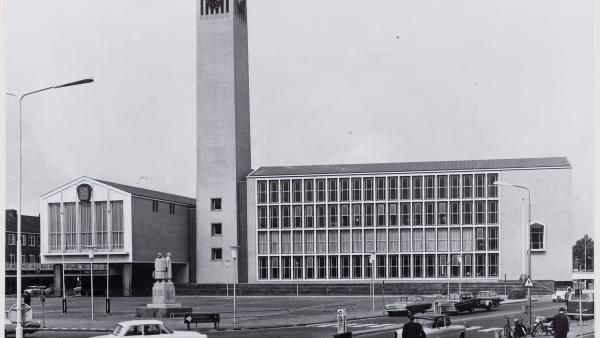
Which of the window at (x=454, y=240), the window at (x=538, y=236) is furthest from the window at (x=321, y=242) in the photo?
the window at (x=538, y=236)

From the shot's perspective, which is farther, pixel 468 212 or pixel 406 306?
pixel 468 212

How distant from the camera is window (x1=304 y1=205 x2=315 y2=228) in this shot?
92562 millimetres

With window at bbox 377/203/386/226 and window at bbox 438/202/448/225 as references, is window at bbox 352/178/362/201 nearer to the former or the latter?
window at bbox 377/203/386/226

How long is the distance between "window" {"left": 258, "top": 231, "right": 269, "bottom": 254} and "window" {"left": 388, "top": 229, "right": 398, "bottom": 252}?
14500 mm

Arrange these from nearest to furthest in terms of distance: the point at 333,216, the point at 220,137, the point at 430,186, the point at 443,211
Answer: the point at 430,186 < the point at 443,211 < the point at 333,216 < the point at 220,137

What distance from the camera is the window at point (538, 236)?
84938 millimetres

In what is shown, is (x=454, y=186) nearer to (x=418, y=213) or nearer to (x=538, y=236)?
(x=418, y=213)

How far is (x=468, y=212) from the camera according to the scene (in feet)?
291

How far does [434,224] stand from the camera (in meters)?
89.6

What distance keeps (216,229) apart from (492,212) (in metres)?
32.4

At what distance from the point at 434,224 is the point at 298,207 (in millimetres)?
15966

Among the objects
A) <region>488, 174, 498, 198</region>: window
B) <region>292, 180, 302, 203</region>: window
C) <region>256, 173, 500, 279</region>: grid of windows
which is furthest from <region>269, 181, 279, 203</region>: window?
<region>488, 174, 498, 198</region>: window

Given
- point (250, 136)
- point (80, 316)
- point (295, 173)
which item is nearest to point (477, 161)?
point (295, 173)

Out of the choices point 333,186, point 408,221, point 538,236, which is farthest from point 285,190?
point 538,236
